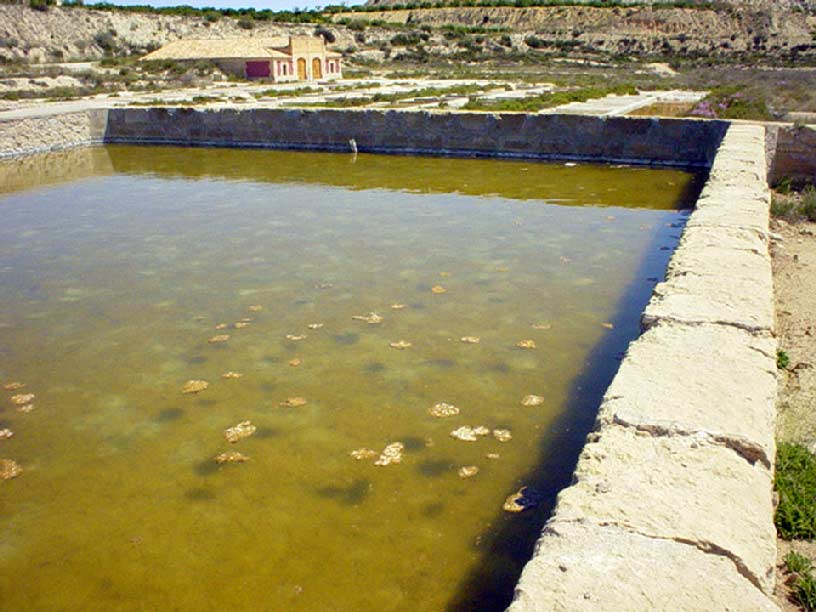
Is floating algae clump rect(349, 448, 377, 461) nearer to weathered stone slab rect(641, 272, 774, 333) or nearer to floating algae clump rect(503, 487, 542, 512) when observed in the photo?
→ floating algae clump rect(503, 487, 542, 512)

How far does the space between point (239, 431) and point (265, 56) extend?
4080 cm

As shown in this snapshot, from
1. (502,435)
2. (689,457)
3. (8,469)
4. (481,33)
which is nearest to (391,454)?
(502,435)

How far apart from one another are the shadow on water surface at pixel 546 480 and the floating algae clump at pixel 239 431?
1461mm

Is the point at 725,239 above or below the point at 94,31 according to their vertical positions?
below

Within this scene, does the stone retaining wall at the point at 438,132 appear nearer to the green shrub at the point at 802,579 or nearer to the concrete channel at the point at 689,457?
the concrete channel at the point at 689,457

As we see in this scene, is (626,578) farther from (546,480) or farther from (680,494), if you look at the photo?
(546,480)

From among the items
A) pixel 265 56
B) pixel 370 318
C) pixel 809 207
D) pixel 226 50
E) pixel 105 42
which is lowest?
pixel 370 318

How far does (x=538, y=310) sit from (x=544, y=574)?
362 centimetres

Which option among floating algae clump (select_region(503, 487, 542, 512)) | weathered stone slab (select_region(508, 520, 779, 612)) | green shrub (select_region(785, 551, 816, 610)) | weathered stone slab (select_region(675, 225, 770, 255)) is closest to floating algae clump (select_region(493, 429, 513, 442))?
floating algae clump (select_region(503, 487, 542, 512))

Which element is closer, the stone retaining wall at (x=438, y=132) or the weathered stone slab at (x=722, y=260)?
the weathered stone slab at (x=722, y=260)

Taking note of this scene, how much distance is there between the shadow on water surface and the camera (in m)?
2.84

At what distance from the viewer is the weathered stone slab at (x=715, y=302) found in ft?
12.3

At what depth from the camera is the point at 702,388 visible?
3.05 meters

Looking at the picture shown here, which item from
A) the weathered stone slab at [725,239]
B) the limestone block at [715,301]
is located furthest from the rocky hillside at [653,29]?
the limestone block at [715,301]
